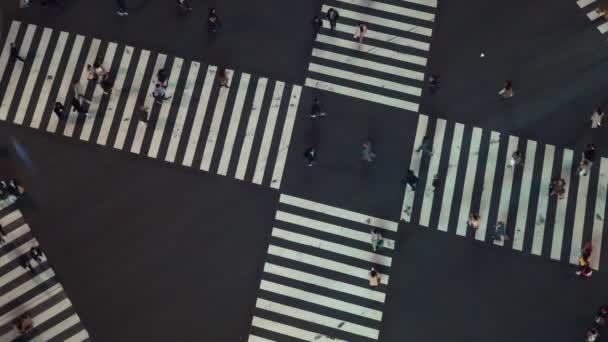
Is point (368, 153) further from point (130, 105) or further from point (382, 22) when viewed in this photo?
point (130, 105)

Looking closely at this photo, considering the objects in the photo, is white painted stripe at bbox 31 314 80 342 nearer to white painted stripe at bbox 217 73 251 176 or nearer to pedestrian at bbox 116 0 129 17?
white painted stripe at bbox 217 73 251 176

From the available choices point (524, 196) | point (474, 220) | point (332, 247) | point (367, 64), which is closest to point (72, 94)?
point (367, 64)

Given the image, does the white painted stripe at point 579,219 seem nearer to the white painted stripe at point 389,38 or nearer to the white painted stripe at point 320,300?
the white painted stripe at point 320,300

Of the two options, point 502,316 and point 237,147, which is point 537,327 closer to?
point 502,316

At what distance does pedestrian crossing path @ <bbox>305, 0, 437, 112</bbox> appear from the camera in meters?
28.0

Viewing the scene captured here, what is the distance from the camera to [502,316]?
2583 centimetres

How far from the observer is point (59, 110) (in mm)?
27531

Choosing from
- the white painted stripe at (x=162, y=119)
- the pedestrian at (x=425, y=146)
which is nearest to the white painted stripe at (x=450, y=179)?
the pedestrian at (x=425, y=146)

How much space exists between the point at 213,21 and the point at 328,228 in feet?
33.6

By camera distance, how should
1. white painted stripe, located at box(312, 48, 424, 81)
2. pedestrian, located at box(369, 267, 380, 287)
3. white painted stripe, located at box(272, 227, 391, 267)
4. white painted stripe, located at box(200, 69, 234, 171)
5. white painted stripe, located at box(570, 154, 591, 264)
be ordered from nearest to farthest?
pedestrian, located at box(369, 267, 380, 287) → white painted stripe, located at box(570, 154, 591, 264) → white painted stripe, located at box(272, 227, 391, 267) → white painted stripe, located at box(200, 69, 234, 171) → white painted stripe, located at box(312, 48, 424, 81)

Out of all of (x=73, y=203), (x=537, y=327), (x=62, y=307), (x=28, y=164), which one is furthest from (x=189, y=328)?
(x=537, y=327)

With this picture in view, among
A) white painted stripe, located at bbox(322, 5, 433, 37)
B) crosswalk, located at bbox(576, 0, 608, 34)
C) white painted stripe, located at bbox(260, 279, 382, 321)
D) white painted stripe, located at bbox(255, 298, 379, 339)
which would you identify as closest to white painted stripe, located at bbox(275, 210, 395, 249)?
white painted stripe, located at bbox(260, 279, 382, 321)

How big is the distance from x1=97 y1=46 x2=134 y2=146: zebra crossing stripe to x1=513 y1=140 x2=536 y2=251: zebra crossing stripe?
1765 cm

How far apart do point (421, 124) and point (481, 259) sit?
614 centimetres
